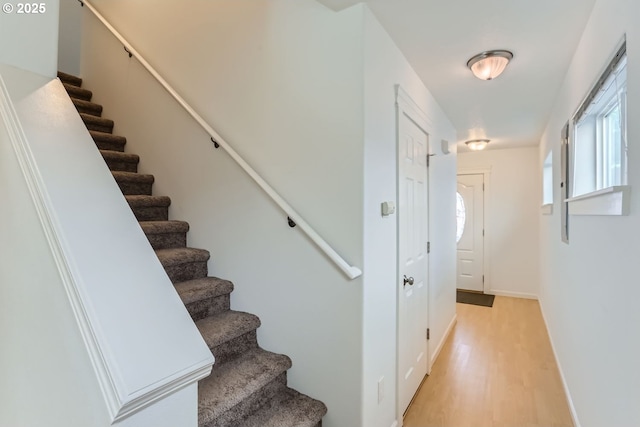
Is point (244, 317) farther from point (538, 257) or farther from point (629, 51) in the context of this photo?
point (538, 257)

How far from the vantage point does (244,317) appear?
1907 mm

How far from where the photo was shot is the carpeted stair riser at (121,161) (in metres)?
2.51

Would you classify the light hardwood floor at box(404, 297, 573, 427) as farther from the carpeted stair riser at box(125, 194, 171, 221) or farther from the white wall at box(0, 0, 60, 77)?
the white wall at box(0, 0, 60, 77)

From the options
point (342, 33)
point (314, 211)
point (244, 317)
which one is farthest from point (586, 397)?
point (342, 33)

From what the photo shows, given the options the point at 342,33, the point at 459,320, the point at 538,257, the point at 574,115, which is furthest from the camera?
the point at 538,257

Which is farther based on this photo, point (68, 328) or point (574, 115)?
point (574, 115)

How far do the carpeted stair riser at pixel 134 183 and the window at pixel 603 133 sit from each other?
9.52 ft

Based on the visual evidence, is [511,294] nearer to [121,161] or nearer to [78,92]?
[121,161]

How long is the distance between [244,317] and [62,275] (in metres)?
1.13

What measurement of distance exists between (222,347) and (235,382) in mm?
223

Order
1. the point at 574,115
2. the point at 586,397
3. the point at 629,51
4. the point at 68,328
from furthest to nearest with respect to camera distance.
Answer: the point at 574,115 → the point at 586,397 → the point at 629,51 → the point at 68,328

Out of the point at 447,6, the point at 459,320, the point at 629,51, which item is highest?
the point at 447,6

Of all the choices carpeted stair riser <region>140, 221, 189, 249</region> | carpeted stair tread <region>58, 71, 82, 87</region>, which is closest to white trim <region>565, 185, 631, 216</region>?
carpeted stair riser <region>140, 221, 189, 249</region>

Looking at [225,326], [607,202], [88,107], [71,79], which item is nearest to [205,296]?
[225,326]
